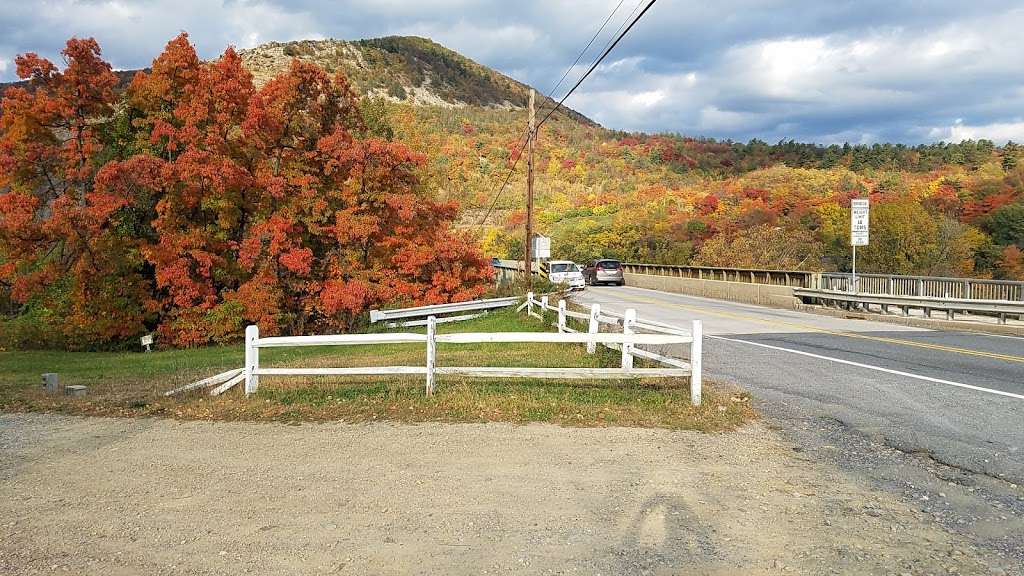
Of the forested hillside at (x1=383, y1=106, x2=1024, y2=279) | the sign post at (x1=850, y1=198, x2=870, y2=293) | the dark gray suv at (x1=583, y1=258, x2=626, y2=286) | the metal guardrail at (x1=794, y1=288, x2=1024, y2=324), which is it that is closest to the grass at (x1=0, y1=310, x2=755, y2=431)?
the metal guardrail at (x1=794, y1=288, x2=1024, y2=324)

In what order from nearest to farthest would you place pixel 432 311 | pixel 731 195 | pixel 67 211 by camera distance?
pixel 67 211, pixel 432 311, pixel 731 195

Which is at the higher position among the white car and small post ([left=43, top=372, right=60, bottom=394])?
the white car

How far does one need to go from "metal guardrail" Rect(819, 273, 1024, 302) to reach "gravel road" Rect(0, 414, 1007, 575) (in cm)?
1692

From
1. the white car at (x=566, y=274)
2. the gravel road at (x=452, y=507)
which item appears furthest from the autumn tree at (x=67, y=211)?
the gravel road at (x=452, y=507)

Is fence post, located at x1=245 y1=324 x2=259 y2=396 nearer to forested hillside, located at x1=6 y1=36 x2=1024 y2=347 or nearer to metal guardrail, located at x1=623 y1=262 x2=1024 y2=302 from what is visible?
forested hillside, located at x1=6 y1=36 x2=1024 y2=347

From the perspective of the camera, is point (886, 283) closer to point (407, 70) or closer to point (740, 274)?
point (740, 274)

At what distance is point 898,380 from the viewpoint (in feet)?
37.7

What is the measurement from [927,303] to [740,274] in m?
14.6

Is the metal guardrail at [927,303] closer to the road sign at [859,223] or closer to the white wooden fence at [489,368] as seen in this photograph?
the road sign at [859,223]

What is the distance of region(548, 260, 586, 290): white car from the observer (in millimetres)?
40037

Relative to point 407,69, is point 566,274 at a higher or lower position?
lower

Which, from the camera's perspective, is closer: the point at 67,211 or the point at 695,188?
the point at 67,211

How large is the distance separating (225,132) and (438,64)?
146 metres

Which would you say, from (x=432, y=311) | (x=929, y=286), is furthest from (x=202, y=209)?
(x=929, y=286)
